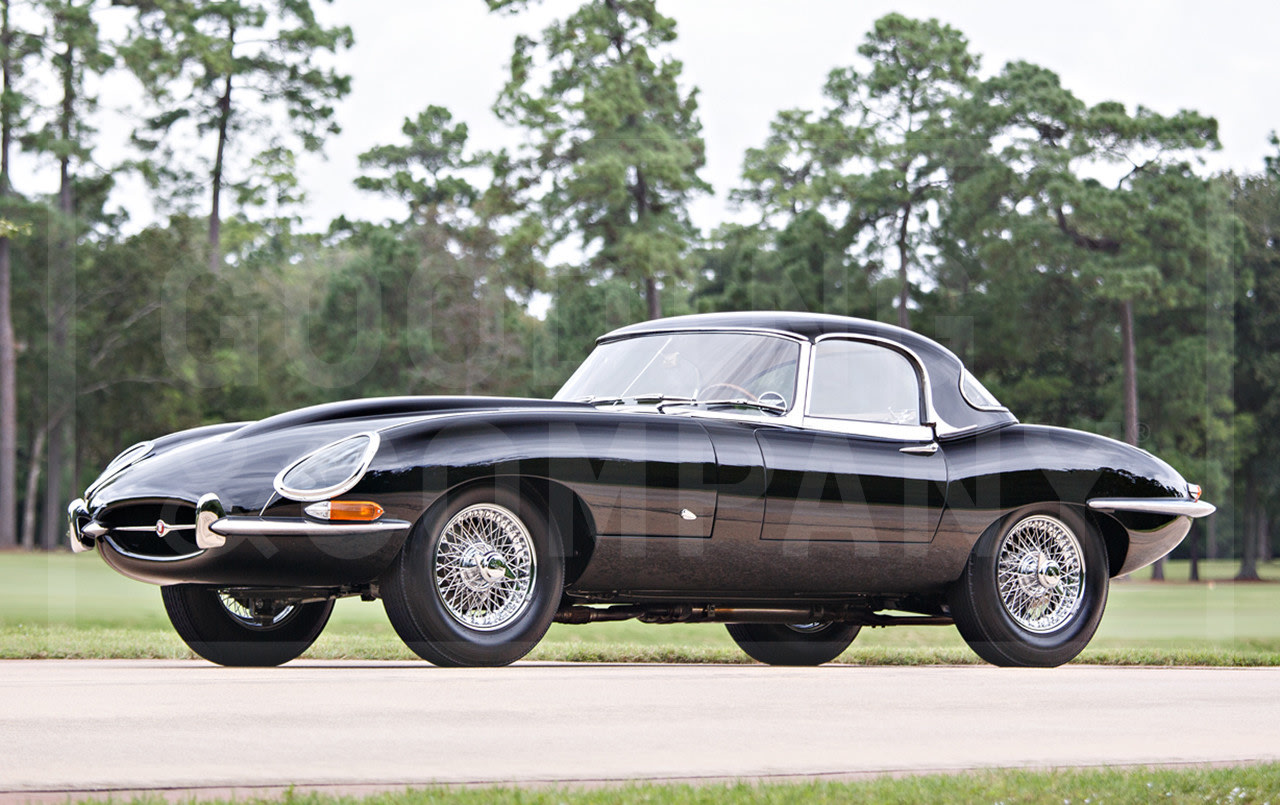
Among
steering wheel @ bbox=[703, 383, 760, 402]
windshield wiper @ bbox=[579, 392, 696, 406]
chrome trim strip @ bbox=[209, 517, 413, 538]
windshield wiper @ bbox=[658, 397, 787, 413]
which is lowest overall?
chrome trim strip @ bbox=[209, 517, 413, 538]

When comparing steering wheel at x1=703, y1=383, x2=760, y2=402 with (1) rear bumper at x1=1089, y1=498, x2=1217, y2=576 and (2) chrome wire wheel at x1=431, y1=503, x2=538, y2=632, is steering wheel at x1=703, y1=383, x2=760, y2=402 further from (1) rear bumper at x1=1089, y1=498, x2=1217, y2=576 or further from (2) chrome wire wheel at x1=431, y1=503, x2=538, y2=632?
(1) rear bumper at x1=1089, y1=498, x2=1217, y2=576

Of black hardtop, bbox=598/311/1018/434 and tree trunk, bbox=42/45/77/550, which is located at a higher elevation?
tree trunk, bbox=42/45/77/550

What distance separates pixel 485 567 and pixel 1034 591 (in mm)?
3760

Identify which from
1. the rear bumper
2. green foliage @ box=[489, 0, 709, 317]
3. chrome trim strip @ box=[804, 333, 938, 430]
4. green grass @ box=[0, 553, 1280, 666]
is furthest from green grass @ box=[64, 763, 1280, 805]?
green foliage @ box=[489, 0, 709, 317]

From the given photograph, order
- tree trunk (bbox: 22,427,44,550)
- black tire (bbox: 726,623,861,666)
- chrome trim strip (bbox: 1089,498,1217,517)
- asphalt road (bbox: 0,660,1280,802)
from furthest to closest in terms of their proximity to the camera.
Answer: tree trunk (bbox: 22,427,44,550) < black tire (bbox: 726,623,861,666) < chrome trim strip (bbox: 1089,498,1217,517) < asphalt road (bbox: 0,660,1280,802)

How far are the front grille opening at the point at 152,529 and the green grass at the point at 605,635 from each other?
314cm

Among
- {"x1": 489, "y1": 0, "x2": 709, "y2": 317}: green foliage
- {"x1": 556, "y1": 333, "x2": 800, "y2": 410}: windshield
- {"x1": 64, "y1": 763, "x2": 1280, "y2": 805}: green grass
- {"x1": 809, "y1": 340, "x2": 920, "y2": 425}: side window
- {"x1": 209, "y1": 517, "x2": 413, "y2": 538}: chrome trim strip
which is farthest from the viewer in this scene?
{"x1": 489, "y1": 0, "x2": 709, "y2": 317}: green foliage

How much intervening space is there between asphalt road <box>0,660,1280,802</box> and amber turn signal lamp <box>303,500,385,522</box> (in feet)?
2.47

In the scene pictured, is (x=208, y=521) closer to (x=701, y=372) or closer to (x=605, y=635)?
(x=701, y=372)

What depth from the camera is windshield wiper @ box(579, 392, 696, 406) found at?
888 centimetres

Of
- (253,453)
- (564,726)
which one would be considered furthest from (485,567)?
(564,726)

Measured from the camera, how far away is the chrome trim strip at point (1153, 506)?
9828 mm

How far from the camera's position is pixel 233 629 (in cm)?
890

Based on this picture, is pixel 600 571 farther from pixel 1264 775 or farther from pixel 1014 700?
pixel 1264 775
